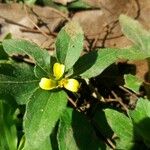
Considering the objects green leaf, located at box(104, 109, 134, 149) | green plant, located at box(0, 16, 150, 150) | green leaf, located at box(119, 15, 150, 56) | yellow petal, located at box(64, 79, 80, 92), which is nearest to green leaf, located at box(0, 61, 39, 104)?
green plant, located at box(0, 16, 150, 150)

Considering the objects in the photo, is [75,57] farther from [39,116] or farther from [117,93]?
[117,93]

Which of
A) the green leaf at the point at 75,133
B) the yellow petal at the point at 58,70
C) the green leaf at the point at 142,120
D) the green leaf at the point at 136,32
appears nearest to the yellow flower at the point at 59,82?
the yellow petal at the point at 58,70

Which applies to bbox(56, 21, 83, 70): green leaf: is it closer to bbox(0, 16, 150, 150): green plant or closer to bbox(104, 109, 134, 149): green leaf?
bbox(0, 16, 150, 150): green plant

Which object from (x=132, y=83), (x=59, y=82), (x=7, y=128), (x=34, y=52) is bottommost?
(x=7, y=128)

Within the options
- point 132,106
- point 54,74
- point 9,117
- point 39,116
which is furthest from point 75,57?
point 132,106

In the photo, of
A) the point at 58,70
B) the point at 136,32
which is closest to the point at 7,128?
the point at 58,70

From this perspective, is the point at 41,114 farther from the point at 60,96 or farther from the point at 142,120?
the point at 142,120

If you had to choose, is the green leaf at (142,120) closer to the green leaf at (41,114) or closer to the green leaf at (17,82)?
the green leaf at (41,114)
